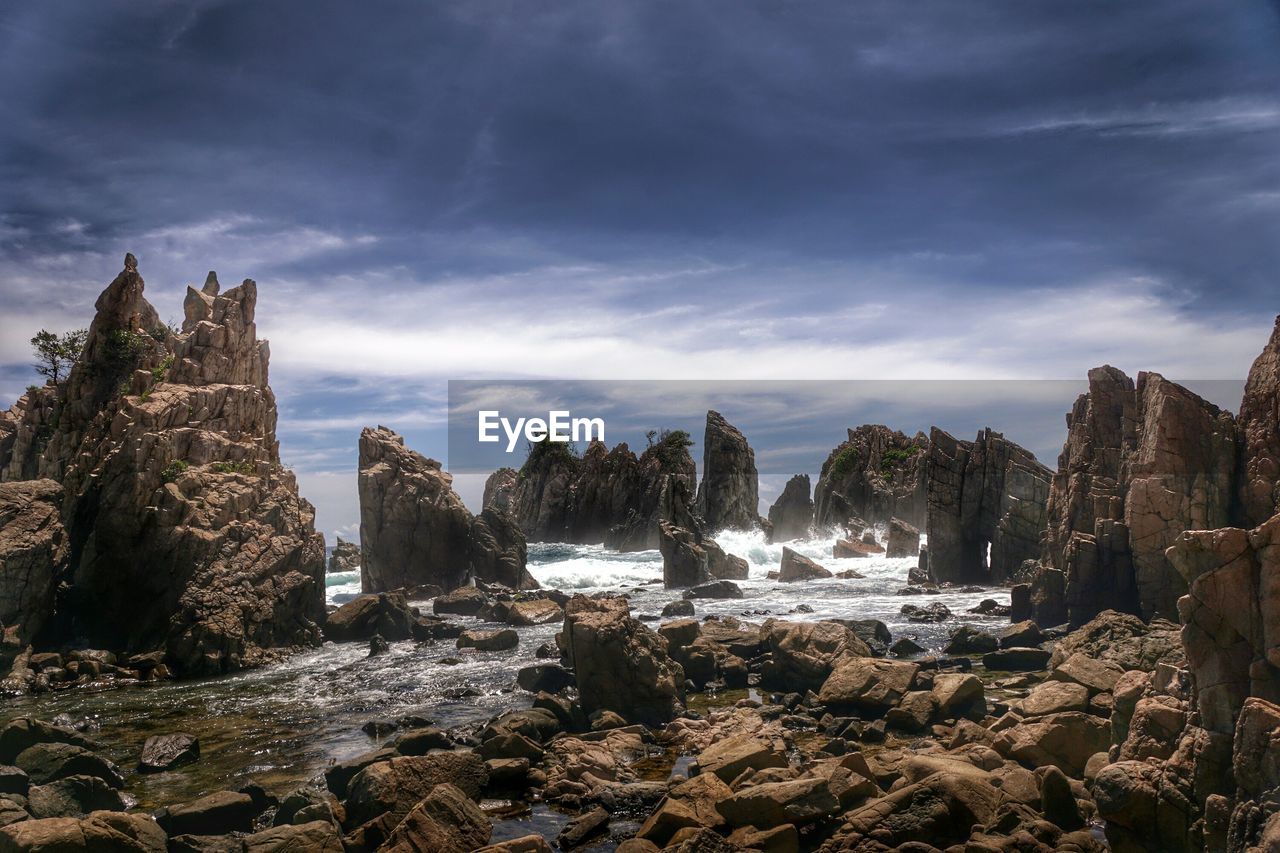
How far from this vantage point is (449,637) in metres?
46.4

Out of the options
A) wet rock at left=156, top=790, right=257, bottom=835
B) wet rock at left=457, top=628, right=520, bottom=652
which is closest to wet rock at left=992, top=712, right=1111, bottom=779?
wet rock at left=156, top=790, right=257, bottom=835

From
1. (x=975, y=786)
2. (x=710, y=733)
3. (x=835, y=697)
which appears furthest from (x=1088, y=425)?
(x=975, y=786)

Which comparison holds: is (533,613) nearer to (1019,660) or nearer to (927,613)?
(927,613)

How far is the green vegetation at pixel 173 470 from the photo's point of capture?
136 ft

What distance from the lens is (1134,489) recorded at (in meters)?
38.1

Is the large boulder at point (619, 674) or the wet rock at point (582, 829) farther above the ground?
the large boulder at point (619, 674)

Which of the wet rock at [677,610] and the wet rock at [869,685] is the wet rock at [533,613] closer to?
the wet rock at [677,610]

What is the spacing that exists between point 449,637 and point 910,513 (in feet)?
283

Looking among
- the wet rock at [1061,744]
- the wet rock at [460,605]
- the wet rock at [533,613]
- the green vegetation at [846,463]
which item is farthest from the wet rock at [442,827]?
the green vegetation at [846,463]

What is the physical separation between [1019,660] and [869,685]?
988 cm

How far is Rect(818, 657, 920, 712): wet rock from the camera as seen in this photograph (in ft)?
88.8

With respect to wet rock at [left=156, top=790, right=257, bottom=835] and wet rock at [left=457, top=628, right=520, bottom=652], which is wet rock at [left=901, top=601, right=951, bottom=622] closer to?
wet rock at [left=457, top=628, right=520, bottom=652]

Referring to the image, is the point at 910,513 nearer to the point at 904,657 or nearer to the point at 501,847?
the point at 904,657

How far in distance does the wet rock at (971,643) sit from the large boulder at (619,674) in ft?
53.5
